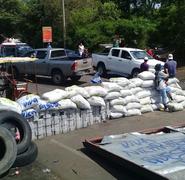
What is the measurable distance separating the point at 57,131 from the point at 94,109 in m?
1.48

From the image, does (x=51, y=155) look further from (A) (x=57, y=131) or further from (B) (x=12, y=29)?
(B) (x=12, y=29)

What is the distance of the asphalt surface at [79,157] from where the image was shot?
30.1 ft

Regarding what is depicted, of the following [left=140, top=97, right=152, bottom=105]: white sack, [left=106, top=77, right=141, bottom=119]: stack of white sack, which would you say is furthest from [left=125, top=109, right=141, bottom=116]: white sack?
[left=140, top=97, right=152, bottom=105]: white sack

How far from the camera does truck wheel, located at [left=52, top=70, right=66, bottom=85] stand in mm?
22797

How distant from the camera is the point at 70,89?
1321 cm

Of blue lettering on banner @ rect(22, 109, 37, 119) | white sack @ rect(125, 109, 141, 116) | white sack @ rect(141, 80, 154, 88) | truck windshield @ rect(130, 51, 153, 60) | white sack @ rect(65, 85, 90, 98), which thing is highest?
truck windshield @ rect(130, 51, 153, 60)

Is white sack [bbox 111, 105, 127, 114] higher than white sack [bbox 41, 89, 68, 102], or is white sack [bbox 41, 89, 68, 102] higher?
white sack [bbox 41, 89, 68, 102]

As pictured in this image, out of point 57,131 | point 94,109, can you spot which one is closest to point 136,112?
point 94,109

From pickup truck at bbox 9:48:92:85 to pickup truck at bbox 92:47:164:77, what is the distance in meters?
2.44

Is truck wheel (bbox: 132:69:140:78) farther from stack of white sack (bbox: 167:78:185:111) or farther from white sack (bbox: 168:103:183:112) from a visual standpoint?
white sack (bbox: 168:103:183:112)

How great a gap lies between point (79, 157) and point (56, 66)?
506 inches

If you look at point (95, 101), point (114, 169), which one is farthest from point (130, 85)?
point (114, 169)

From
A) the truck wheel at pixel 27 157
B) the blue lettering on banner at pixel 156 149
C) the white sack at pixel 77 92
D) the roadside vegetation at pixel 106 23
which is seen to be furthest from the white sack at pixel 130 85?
the roadside vegetation at pixel 106 23

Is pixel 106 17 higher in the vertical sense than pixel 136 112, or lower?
higher
